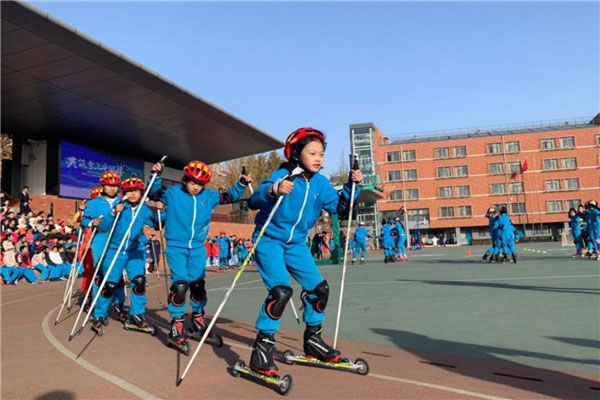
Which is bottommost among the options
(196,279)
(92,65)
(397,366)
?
(397,366)

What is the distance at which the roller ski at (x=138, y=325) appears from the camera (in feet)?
19.5

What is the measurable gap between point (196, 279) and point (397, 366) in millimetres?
2726

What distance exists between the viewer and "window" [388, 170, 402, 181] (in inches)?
2862

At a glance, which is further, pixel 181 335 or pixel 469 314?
pixel 469 314

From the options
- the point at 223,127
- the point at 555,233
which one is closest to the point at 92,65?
the point at 223,127

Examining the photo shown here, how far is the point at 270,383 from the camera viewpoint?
11.2 ft

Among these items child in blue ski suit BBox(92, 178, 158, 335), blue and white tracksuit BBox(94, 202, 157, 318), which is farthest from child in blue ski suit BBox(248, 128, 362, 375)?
blue and white tracksuit BBox(94, 202, 157, 318)

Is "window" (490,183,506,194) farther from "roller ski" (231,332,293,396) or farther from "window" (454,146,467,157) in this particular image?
"roller ski" (231,332,293,396)

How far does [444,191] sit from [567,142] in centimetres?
1994

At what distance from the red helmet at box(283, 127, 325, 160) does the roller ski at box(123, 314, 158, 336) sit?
3.43 metres

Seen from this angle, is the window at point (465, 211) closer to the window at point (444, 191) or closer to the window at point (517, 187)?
the window at point (444, 191)

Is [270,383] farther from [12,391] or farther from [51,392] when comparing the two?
[12,391]

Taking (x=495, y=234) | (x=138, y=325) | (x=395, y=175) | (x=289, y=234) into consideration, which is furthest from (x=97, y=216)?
(x=395, y=175)

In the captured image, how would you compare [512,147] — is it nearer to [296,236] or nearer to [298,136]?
[298,136]
